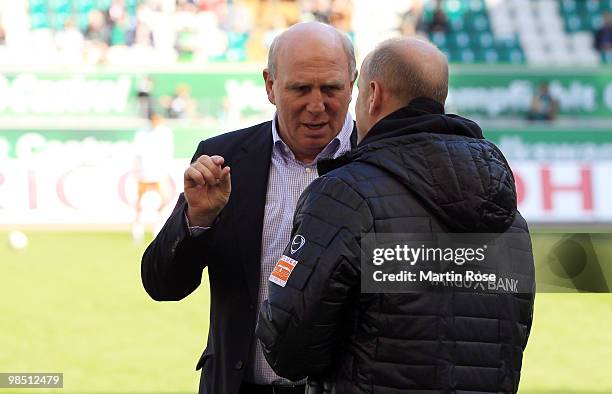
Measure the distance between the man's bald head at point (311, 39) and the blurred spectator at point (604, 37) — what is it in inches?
680

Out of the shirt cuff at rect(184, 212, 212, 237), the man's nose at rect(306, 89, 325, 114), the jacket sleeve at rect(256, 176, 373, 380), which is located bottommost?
the shirt cuff at rect(184, 212, 212, 237)

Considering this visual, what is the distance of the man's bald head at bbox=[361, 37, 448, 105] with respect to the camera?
88.0 inches

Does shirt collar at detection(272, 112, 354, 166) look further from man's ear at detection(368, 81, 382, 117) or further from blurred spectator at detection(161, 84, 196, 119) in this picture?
blurred spectator at detection(161, 84, 196, 119)

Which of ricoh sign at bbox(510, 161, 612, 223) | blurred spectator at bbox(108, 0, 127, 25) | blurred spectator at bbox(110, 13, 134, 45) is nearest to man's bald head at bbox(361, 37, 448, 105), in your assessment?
ricoh sign at bbox(510, 161, 612, 223)

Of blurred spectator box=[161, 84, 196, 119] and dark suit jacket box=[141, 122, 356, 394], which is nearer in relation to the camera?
dark suit jacket box=[141, 122, 356, 394]

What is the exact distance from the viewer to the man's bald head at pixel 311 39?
9.66 ft

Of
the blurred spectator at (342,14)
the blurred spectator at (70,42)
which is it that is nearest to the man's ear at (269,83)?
the blurred spectator at (70,42)

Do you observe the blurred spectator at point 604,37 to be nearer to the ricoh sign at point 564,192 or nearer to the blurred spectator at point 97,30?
the ricoh sign at point 564,192

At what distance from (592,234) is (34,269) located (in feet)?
24.1

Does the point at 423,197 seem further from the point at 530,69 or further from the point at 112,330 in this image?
the point at 530,69

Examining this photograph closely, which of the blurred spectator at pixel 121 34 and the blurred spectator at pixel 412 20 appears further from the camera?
the blurred spectator at pixel 412 20

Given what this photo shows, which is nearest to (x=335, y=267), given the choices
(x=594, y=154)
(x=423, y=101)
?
(x=423, y=101)

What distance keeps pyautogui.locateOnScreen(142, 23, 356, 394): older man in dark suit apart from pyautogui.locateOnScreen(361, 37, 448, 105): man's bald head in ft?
1.70

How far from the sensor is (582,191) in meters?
15.0
